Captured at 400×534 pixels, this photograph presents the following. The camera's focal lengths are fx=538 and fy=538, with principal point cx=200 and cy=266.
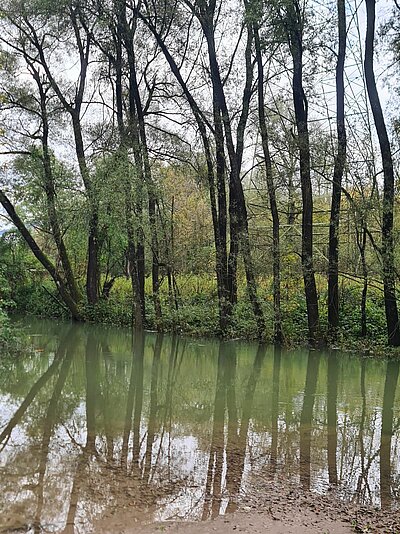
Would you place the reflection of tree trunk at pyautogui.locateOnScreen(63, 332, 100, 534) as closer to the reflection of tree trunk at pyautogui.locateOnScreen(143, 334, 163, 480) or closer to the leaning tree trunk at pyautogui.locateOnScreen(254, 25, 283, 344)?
the reflection of tree trunk at pyautogui.locateOnScreen(143, 334, 163, 480)

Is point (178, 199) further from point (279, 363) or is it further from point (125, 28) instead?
point (279, 363)

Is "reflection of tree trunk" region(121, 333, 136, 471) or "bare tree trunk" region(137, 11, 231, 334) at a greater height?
"bare tree trunk" region(137, 11, 231, 334)

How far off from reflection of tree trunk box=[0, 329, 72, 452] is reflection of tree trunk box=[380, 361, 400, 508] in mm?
3518

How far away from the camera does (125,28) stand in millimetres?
16984

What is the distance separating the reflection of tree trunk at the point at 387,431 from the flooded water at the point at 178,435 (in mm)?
17

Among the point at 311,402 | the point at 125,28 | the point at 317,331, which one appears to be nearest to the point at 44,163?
the point at 125,28

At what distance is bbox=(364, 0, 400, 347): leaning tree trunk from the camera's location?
12.9 metres

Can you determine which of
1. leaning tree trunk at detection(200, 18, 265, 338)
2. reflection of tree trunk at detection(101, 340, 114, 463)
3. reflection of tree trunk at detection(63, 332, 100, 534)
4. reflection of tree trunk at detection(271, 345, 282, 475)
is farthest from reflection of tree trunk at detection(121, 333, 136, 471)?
leaning tree trunk at detection(200, 18, 265, 338)

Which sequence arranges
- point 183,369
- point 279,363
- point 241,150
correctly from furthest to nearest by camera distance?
point 241,150 → point 279,363 → point 183,369

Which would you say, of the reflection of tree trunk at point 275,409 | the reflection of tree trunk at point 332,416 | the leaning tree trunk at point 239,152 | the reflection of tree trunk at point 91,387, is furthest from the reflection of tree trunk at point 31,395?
the leaning tree trunk at point 239,152

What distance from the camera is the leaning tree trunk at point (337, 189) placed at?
14008 millimetres

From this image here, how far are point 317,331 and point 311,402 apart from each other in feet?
22.1

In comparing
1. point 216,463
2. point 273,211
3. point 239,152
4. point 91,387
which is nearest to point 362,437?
point 216,463

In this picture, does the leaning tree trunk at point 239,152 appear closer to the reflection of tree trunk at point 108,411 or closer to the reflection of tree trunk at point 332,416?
the reflection of tree trunk at point 332,416
